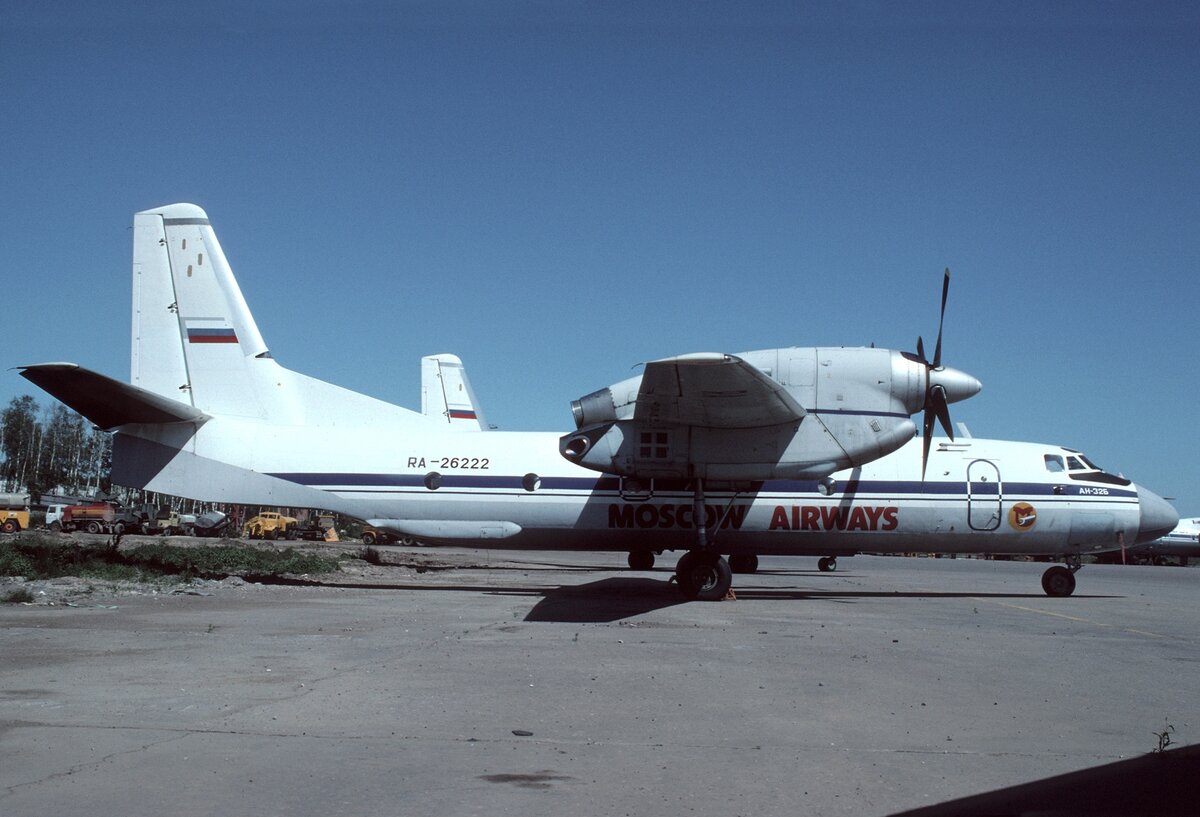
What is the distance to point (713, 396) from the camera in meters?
15.0

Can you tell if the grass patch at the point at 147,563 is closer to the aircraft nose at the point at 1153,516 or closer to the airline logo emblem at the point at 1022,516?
the airline logo emblem at the point at 1022,516

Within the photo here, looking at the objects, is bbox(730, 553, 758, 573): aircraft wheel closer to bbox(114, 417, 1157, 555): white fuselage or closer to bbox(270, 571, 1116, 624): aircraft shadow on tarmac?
bbox(270, 571, 1116, 624): aircraft shadow on tarmac

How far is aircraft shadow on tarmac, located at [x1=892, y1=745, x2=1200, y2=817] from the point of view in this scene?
4.34 metres

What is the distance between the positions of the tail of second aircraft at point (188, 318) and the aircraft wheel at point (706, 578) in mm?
9354

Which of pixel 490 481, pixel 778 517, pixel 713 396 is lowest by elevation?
pixel 778 517

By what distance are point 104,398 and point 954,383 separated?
49.0 ft

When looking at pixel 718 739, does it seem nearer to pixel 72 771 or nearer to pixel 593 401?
pixel 72 771

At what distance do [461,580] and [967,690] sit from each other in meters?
15.9

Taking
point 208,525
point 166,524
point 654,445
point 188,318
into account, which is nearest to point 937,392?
point 654,445

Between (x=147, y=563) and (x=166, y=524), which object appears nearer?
(x=147, y=563)

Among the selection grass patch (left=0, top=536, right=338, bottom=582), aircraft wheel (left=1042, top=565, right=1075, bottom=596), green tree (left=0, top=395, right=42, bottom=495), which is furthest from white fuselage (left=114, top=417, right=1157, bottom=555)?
green tree (left=0, top=395, right=42, bottom=495)

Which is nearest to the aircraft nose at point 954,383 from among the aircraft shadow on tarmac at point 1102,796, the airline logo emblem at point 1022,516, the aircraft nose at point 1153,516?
the airline logo emblem at point 1022,516

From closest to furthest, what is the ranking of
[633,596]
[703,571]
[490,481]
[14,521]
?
1. [703,571]
2. [633,596]
3. [490,481]
4. [14,521]

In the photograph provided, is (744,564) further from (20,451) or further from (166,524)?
(20,451)
